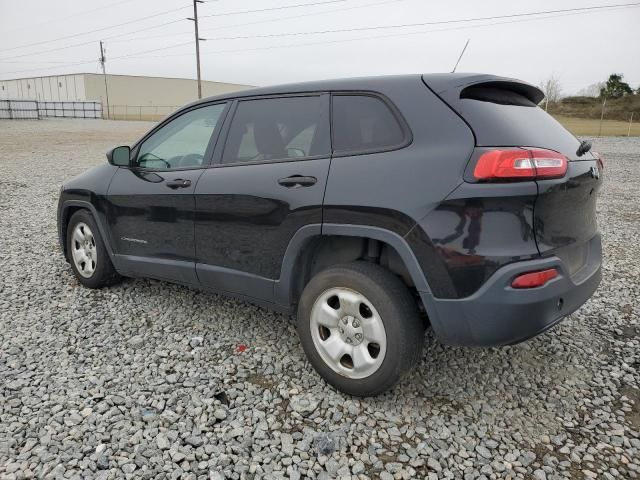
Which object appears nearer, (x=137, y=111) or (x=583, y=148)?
(x=583, y=148)

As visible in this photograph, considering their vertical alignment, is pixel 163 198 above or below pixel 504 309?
above

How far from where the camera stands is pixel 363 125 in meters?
2.80

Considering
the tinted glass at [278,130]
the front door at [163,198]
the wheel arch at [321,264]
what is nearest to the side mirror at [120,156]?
the front door at [163,198]

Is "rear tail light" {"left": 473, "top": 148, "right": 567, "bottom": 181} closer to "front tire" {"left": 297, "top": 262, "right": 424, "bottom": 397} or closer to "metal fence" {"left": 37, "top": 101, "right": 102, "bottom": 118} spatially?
"front tire" {"left": 297, "top": 262, "right": 424, "bottom": 397}

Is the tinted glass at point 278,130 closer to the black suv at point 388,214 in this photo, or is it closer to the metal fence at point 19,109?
the black suv at point 388,214

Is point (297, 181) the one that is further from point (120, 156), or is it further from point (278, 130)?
point (120, 156)

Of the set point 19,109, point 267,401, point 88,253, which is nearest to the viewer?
point 267,401

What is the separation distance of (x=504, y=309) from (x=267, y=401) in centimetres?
137

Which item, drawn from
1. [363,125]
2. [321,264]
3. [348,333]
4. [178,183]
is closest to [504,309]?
[348,333]

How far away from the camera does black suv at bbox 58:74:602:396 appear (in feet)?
7.75

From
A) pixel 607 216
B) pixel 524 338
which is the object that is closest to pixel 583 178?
pixel 524 338

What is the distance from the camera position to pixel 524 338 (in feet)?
8.14

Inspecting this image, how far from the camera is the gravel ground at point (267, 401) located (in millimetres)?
2346

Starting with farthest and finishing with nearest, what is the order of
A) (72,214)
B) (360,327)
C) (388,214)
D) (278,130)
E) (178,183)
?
(72,214) → (178,183) → (278,130) → (360,327) → (388,214)
